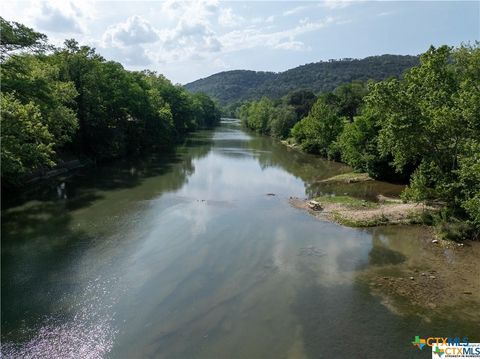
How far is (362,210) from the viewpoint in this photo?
28969 mm

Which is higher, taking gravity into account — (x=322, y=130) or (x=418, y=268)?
(x=322, y=130)

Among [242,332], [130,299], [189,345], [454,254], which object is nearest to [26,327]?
[130,299]

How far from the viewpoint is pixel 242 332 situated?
14.3 meters

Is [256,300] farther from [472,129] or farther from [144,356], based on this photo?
[472,129]

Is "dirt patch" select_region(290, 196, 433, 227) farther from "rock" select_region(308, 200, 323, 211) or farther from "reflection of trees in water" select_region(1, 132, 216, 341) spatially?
"reflection of trees in water" select_region(1, 132, 216, 341)

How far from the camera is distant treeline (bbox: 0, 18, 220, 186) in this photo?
2408 cm

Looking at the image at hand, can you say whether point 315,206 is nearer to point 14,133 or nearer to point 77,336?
point 77,336

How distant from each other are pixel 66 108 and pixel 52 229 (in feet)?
46.9

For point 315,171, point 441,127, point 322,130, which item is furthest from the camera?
point 322,130

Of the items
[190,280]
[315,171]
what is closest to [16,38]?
[190,280]

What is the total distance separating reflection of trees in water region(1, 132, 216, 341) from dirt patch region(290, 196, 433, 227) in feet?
45.4

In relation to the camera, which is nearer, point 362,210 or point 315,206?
point 362,210

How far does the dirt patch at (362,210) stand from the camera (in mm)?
26766

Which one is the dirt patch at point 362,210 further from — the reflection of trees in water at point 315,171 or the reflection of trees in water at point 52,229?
the reflection of trees in water at point 52,229
